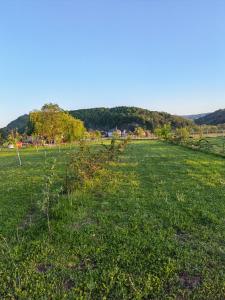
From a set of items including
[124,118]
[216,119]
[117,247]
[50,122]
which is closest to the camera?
[117,247]

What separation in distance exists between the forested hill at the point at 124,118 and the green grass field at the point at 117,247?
115726mm

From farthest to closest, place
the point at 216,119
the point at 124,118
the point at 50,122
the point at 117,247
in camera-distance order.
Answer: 1. the point at 216,119
2. the point at 124,118
3. the point at 50,122
4. the point at 117,247

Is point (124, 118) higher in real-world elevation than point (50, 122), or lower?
higher

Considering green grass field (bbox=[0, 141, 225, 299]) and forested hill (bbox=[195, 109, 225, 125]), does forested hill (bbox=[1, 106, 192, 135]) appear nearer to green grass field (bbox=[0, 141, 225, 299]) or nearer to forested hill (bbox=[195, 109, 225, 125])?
forested hill (bbox=[195, 109, 225, 125])

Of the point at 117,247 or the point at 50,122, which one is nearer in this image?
the point at 117,247

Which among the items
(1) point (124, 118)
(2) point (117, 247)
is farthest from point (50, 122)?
(1) point (124, 118)

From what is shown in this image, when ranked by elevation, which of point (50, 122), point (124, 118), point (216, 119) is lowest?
point (216, 119)

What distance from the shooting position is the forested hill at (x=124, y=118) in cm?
12812

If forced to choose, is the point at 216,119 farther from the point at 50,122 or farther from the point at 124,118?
the point at 50,122

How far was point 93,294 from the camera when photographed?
4.14m

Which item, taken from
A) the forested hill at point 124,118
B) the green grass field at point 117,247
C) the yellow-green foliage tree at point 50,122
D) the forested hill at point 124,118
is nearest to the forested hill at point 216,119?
the forested hill at point 124,118

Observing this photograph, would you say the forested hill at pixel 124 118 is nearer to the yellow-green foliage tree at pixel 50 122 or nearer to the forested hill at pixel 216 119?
the forested hill at pixel 216 119

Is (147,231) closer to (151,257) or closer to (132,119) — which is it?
(151,257)

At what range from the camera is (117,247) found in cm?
556
